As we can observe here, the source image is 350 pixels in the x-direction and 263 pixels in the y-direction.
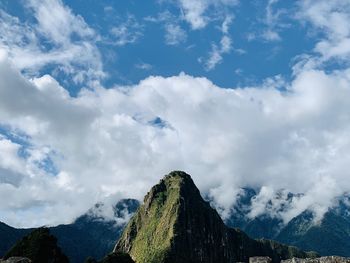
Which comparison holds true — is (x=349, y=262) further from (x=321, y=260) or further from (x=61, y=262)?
(x=61, y=262)

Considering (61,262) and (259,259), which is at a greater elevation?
(61,262)

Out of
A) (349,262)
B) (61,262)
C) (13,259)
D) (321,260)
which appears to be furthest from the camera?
(61,262)

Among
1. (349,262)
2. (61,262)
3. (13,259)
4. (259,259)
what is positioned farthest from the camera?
(61,262)

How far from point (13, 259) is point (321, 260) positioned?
57.1 m

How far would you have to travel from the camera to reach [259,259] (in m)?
94.8

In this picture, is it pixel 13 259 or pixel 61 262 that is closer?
pixel 13 259

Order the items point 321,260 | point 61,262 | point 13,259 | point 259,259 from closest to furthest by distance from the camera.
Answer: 1. point 321,260
2. point 259,259
3. point 13,259
4. point 61,262

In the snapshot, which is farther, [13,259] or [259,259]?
[13,259]

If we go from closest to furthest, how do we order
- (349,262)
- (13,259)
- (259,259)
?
(349,262)
(259,259)
(13,259)

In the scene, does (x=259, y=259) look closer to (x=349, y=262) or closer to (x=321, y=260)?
(x=321, y=260)

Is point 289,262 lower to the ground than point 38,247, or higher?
lower

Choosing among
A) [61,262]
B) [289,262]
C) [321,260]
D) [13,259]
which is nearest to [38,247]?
[61,262]

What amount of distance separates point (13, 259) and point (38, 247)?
97177mm

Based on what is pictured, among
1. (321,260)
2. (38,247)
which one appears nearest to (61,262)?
(38,247)
